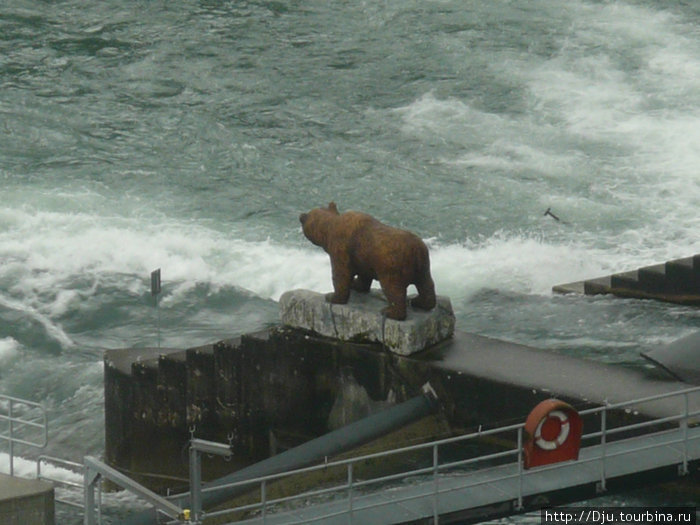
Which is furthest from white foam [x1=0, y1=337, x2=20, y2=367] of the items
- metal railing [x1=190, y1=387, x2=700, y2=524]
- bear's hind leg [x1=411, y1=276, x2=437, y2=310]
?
metal railing [x1=190, y1=387, x2=700, y2=524]

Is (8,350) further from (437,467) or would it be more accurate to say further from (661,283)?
(437,467)

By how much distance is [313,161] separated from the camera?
41281 millimetres

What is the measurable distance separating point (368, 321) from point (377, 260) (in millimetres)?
778

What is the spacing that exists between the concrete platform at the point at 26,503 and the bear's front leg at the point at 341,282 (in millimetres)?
6018

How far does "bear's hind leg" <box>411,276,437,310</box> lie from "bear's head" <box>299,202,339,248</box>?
1.45 metres

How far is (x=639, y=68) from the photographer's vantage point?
46.9 m

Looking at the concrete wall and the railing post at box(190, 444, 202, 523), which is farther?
the concrete wall

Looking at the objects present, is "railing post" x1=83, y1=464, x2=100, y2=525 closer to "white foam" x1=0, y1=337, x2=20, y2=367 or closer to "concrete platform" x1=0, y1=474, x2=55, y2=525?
"concrete platform" x1=0, y1=474, x2=55, y2=525

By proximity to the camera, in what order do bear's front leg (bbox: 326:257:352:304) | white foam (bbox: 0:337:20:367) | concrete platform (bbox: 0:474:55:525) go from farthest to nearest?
white foam (bbox: 0:337:20:367)
bear's front leg (bbox: 326:257:352:304)
concrete platform (bbox: 0:474:55:525)

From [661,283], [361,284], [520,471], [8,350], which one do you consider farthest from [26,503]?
[661,283]

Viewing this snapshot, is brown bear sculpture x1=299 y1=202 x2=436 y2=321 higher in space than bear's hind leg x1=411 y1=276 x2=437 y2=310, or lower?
higher

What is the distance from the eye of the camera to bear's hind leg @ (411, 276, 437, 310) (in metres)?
22.6

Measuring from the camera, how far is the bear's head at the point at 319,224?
2340cm

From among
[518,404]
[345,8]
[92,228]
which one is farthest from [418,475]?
[345,8]
